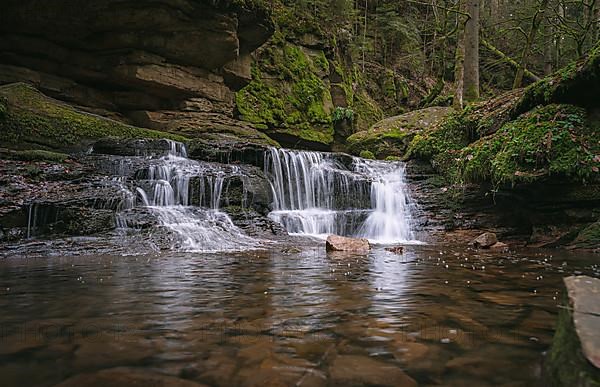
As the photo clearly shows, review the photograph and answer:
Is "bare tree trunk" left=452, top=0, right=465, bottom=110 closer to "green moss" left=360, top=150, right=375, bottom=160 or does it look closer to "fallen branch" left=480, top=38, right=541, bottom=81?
"fallen branch" left=480, top=38, right=541, bottom=81

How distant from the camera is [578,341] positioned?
1.29 metres

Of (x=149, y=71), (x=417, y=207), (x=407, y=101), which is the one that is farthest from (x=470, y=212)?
(x=407, y=101)

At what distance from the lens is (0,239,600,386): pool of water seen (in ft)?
5.37

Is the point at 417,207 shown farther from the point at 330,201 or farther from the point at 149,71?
the point at 149,71

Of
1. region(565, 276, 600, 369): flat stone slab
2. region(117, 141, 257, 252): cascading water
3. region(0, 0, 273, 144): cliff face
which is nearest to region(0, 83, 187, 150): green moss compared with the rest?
region(0, 0, 273, 144): cliff face

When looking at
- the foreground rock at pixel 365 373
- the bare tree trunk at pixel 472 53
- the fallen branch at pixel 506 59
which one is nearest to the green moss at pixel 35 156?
the foreground rock at pixel 365 373

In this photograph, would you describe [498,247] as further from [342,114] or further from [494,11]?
[494,11]

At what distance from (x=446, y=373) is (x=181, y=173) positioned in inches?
356

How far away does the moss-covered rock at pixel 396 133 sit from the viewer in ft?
51.8

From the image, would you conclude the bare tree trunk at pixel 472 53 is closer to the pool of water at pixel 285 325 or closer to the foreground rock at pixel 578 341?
the pool of water at pixel 285 325

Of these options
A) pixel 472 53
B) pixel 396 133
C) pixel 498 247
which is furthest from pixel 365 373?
pixel 396 133

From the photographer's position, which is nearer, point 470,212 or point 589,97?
point 589,97

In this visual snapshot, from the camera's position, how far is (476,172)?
866 cm

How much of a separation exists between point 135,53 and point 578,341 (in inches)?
625
